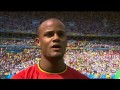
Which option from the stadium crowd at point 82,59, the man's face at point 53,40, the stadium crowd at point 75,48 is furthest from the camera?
the stadium crowd at point 75,48

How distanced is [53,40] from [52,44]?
19 millimetres

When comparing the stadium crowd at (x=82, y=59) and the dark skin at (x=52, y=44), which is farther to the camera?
the stadium crowd at (x=82, y=59)

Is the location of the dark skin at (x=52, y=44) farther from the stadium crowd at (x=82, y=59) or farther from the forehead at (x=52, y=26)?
the stadium crowd at (x=82, y=59)

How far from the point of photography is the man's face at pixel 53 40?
3.22 ft

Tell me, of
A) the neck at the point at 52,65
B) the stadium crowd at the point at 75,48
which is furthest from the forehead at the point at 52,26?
the stadium crowd at the point at 75,48

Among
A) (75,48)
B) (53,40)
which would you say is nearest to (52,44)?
(53,40)

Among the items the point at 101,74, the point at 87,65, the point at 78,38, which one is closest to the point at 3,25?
the point at 78,38

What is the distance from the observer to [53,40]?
99 cm

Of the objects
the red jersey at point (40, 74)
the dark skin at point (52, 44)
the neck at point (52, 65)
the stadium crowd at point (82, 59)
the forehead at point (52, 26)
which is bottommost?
the stadium crowd at point (82, 59)

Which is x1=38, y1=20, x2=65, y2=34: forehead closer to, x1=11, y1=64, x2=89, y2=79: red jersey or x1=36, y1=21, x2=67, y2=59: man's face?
x1=36, y1=21, x2=67, y2=59: man's face

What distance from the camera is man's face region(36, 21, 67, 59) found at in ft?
3.22

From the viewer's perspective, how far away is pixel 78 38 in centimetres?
1230

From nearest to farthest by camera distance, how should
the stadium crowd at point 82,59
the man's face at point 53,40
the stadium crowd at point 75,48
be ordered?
the man's face at point 53,40 < the stadium crowd at point 82,59 < the stadium crowd at point 75,48
